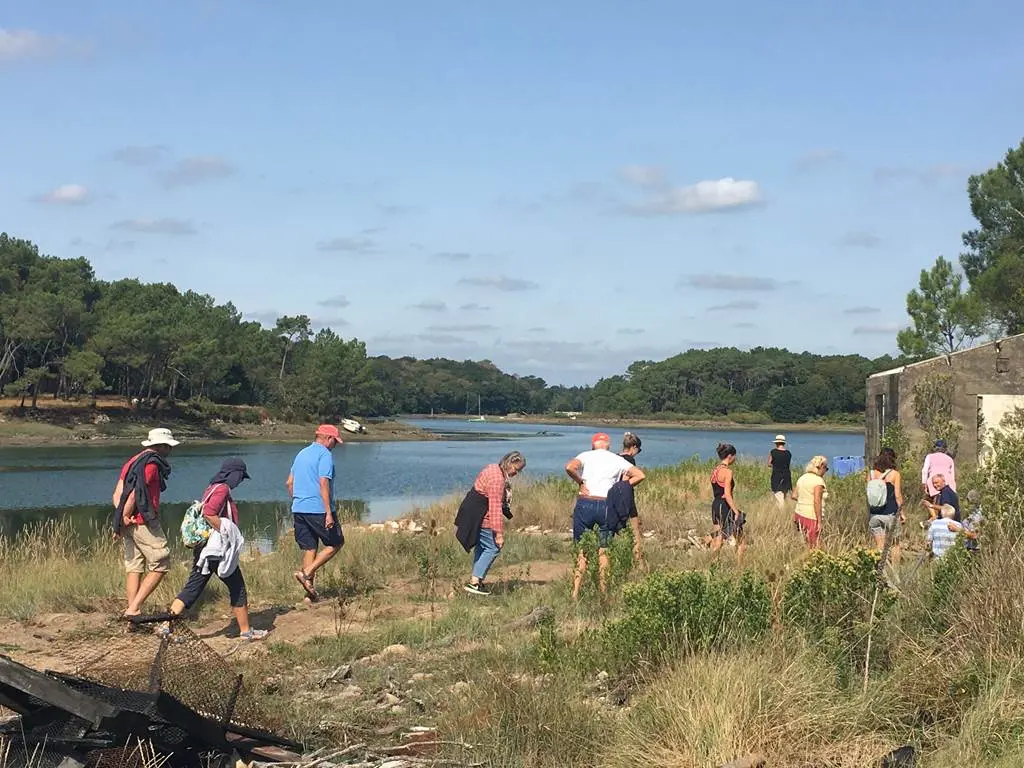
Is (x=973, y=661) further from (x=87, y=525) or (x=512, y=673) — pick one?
(x=87, y=525)

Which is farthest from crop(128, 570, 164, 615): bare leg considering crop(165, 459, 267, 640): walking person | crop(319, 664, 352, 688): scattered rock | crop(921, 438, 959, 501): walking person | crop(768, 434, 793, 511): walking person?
crop(768, 434, 793, 511): walking person

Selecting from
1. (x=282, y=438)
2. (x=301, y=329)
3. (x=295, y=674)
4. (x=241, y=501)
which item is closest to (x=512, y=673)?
(x=295, y=674)

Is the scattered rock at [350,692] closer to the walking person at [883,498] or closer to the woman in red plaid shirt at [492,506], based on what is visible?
the woman in red plaid shirt at [492,506]

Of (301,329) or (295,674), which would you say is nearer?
(295,674)

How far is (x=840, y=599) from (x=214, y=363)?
8477 centimetres

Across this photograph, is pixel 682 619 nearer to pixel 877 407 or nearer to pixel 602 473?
pixel 602 473

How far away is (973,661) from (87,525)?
22.5m

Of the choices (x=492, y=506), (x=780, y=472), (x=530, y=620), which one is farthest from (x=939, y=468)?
(x=530, y=620)

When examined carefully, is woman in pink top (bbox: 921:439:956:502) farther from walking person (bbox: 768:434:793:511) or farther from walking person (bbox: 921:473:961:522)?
walking person (bbox: 768:434:793:511)

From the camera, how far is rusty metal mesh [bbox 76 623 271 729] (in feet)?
19.6

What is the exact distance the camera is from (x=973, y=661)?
6.21 m

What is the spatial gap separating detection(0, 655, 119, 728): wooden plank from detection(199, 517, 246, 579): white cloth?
12.7 ft

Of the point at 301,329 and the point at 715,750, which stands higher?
the point at 301,329

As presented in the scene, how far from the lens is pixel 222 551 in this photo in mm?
8883
